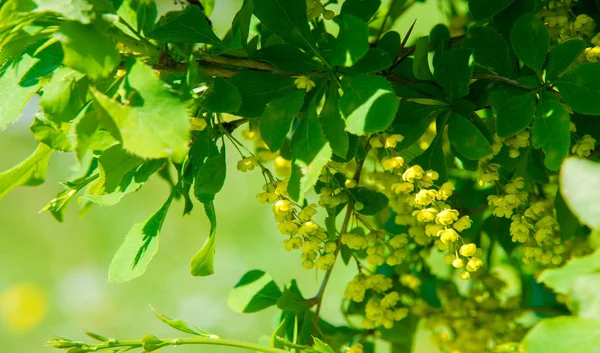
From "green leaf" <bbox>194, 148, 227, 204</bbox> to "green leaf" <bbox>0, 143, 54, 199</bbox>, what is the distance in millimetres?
171

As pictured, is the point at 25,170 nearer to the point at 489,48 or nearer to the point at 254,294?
the point at 254,294

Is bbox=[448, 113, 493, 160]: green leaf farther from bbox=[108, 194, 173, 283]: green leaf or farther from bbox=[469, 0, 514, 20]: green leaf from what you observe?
bbox=[108, 194, 173, 283]: green leaf

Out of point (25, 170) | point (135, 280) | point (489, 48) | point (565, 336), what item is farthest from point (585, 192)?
point (135, 280)

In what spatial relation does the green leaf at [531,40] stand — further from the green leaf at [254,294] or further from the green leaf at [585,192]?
the green leaf at [254,294]

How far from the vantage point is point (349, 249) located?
725mm

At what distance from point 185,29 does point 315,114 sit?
132 mm

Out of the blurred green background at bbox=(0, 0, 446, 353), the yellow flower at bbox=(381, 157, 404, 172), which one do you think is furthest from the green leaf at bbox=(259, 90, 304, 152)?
the blurred green background at bbox=(0, 0, 446, 353)

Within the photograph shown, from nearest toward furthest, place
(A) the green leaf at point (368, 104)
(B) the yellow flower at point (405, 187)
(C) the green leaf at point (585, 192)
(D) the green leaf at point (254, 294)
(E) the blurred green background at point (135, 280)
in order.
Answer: (C) the green leaf at point (585, 192), (A) the green leaf at point (368, 104), (B) the yellow flower at point (405, 187), (D) the green leaf at point (254, 294), (E) the blurred green background at point (135, 280)

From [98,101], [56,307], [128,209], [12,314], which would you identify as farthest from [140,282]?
[98,101]

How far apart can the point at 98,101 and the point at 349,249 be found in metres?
0.36

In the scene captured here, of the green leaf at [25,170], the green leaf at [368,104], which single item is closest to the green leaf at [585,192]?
the green leaf at [368,104]

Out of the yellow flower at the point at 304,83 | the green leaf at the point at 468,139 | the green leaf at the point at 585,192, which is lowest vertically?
the green leaf at the point at 585,192

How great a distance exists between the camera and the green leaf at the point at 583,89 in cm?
56

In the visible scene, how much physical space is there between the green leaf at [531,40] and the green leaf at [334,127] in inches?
6.7
